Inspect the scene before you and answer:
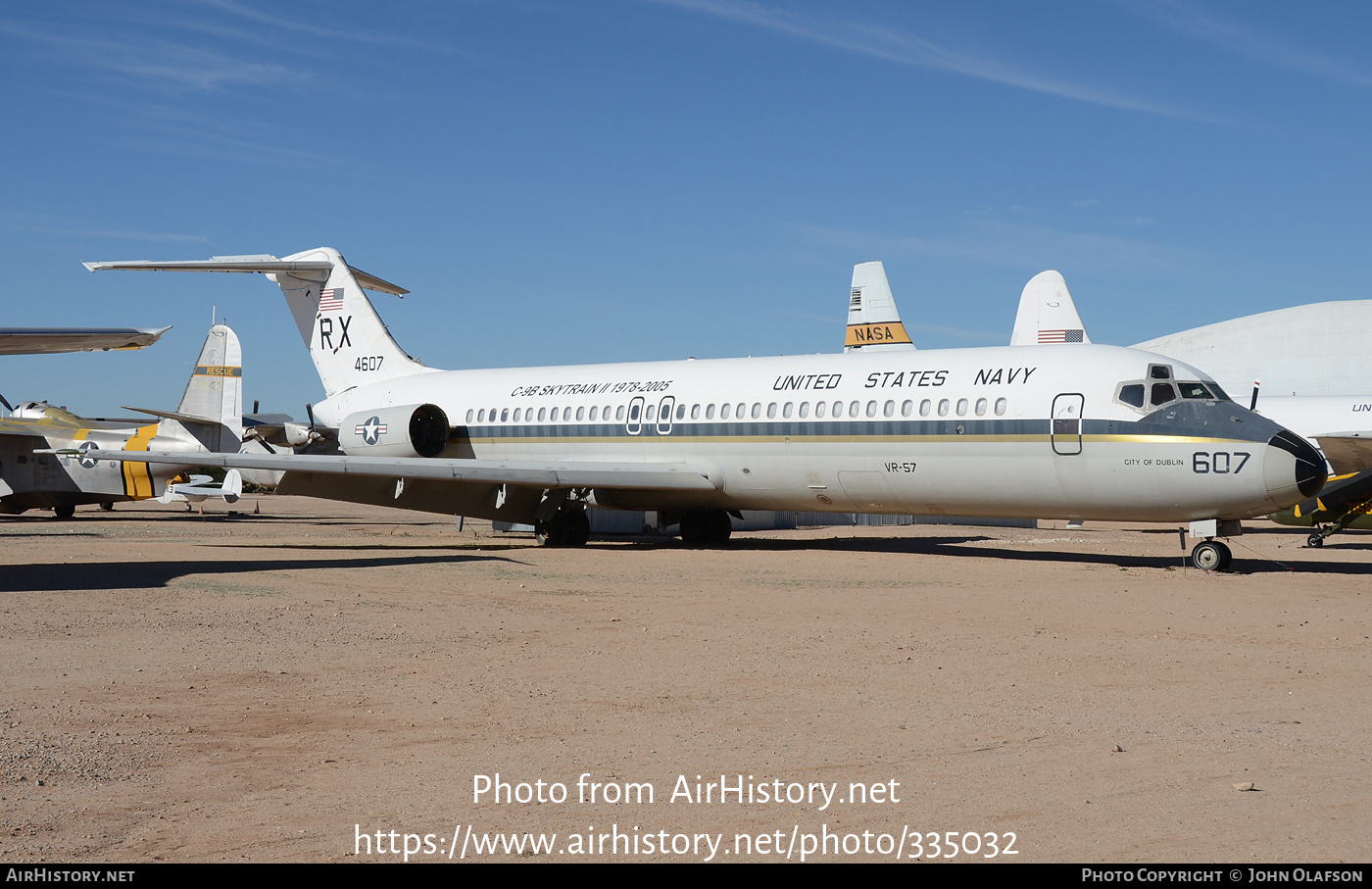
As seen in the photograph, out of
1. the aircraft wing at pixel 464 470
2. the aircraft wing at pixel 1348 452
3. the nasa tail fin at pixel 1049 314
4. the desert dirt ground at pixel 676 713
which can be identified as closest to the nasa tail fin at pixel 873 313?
the nasa tail fin at pixel 1049 314

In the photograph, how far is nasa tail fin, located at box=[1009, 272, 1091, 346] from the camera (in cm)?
3834

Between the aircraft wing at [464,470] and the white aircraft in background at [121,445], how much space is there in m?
10.3

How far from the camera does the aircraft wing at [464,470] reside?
21.5 metres

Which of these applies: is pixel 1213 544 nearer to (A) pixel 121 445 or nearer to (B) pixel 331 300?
(B) pixel 331 300

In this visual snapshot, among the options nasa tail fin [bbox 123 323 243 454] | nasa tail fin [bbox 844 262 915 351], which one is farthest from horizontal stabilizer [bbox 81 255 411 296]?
nasa tail fin [bbox 844 262 915 351]

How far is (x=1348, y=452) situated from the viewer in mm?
27984

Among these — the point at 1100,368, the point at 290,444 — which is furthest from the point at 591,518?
the point at 1100,368

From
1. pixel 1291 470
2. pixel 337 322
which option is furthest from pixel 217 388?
pixel 1291 470

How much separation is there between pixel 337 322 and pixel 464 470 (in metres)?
8.53

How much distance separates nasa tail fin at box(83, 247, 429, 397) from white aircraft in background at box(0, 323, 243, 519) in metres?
4.98

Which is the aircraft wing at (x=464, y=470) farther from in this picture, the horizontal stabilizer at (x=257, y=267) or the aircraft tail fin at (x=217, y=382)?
the aircraft tail fin at (x=217, y=382)
